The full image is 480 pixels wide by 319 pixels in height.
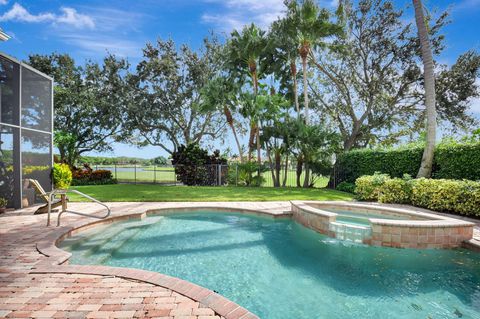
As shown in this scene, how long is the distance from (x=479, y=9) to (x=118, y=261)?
2092 centimetres

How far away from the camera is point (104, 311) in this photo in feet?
8.55

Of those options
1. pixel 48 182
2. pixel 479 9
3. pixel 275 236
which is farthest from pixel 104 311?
pixel 479 9

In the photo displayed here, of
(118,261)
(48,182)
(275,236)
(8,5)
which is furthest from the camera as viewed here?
(8,5)

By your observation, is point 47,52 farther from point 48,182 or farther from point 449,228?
point 449,228

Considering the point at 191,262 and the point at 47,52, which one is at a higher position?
the point at 47,52

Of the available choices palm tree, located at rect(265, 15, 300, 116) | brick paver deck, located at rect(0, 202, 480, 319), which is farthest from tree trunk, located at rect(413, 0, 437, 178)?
brick paver deck, located at rect(0, 202, 480, 319)

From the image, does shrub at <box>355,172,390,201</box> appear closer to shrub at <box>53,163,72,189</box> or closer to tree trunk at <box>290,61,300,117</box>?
tree trunk at <box>290,61,300,117</box>

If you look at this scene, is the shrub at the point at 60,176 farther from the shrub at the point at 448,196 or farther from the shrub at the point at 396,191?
the shrub at the point at 448,196

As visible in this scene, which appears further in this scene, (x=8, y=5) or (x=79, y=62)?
(x=79, y=62)

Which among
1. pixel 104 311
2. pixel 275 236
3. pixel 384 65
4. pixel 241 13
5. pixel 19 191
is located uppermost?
pixel 241 13

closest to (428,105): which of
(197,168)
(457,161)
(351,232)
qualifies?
(457,161)

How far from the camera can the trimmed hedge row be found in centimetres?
786

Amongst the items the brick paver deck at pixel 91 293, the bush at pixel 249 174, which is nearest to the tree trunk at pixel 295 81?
the bush at pixel 249 174

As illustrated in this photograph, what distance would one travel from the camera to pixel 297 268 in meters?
4.90
